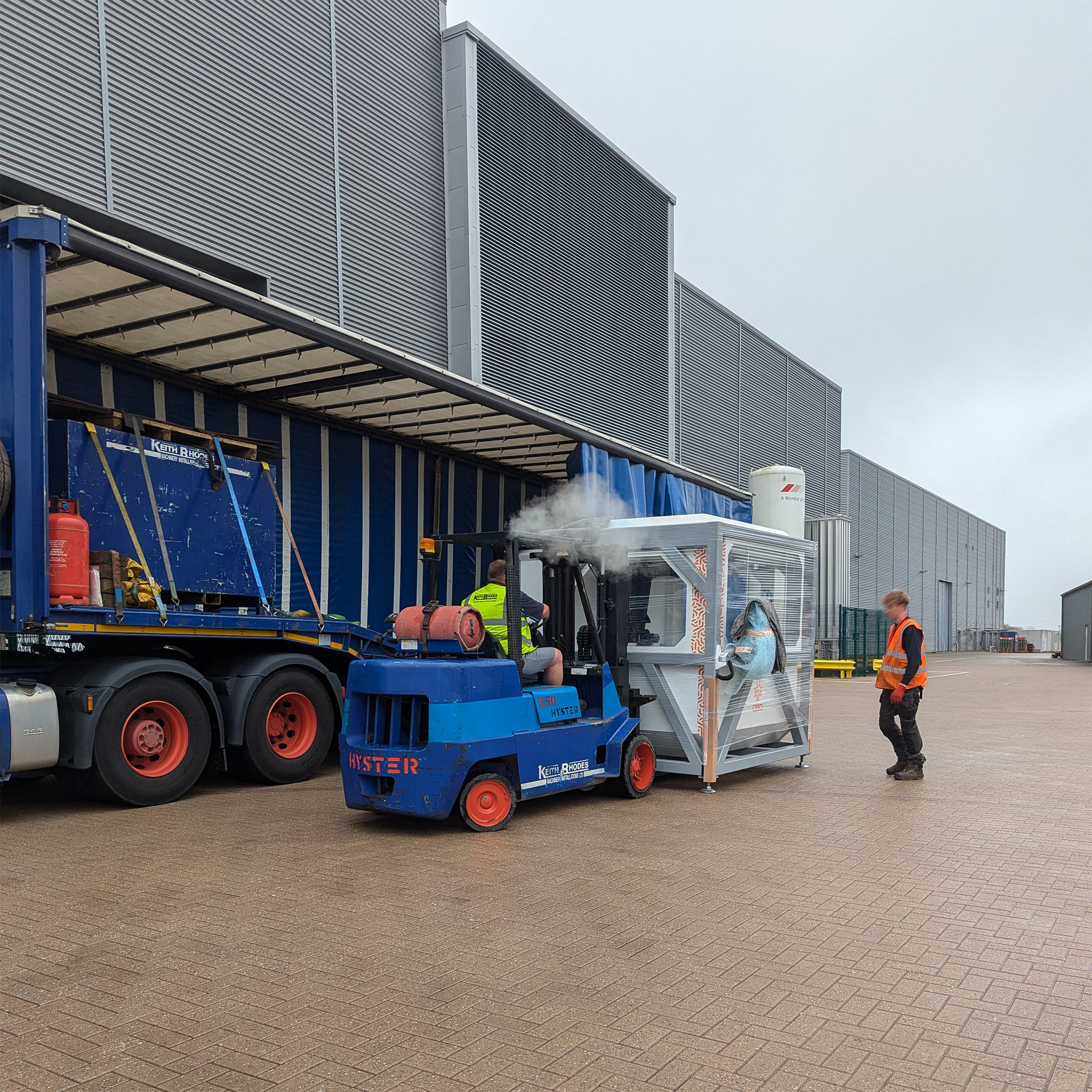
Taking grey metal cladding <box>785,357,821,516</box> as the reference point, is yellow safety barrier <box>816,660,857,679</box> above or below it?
below

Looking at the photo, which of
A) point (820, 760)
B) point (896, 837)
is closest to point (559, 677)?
point (896, 837)

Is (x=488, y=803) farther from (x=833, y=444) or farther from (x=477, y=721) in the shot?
(x=833, y=444)

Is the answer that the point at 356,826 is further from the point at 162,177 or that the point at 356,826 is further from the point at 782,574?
the point at 162,177

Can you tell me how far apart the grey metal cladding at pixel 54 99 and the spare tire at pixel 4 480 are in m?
4.85

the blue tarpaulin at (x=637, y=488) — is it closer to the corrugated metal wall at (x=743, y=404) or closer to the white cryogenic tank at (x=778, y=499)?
the white cryogenic tank at (x=778, y=499)

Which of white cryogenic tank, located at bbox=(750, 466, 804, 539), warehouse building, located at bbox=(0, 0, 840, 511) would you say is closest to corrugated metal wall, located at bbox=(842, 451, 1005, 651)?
white cryogenic tank, located at bbox=(750, 466, 804, 539)

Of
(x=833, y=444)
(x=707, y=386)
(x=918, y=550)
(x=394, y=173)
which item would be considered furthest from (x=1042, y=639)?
(x=394, y=173)

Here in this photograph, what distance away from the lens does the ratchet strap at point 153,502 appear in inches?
338

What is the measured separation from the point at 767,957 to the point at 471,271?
14.3 m

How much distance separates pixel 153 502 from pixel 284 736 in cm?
245

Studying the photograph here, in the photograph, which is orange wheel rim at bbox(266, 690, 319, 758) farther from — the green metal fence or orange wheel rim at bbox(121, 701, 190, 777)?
the green metal fence

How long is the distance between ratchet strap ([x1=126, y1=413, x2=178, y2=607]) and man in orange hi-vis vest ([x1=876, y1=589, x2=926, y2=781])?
6585 millimetres

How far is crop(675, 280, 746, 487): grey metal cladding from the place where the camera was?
27.8m

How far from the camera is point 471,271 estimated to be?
55.5 ft
